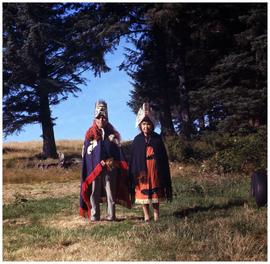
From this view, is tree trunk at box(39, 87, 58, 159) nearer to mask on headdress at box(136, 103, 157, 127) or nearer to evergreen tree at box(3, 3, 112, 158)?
evergreen tree at box(3, 3, 112, 158)

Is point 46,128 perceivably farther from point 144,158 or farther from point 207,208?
point 207,208

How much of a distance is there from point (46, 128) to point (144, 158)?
149 cm

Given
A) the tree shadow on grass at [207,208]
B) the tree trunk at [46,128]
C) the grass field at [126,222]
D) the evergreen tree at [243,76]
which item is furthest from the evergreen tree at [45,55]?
the tree shadow on grass at [207,208]

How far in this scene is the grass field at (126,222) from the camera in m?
5.38

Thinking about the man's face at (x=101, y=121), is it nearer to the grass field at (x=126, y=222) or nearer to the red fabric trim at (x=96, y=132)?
the red fabric trim at (x=96, y=132)

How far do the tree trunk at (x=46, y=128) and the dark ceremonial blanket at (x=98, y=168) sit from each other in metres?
0.63

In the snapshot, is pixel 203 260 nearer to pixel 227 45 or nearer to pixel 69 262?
pixel 69 262

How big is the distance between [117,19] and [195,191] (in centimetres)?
283

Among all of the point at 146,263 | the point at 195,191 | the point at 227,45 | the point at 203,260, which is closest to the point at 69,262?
the point at 146,263

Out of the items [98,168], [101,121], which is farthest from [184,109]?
[98,168]

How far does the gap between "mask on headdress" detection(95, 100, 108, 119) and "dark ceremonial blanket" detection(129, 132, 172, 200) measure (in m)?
0.53

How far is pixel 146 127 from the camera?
20.0 ft

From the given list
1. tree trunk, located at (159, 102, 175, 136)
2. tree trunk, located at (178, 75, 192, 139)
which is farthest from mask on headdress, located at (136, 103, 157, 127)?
tree trunk, located at (178, 75, 192, 139)

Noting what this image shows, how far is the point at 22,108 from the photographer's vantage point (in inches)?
279
